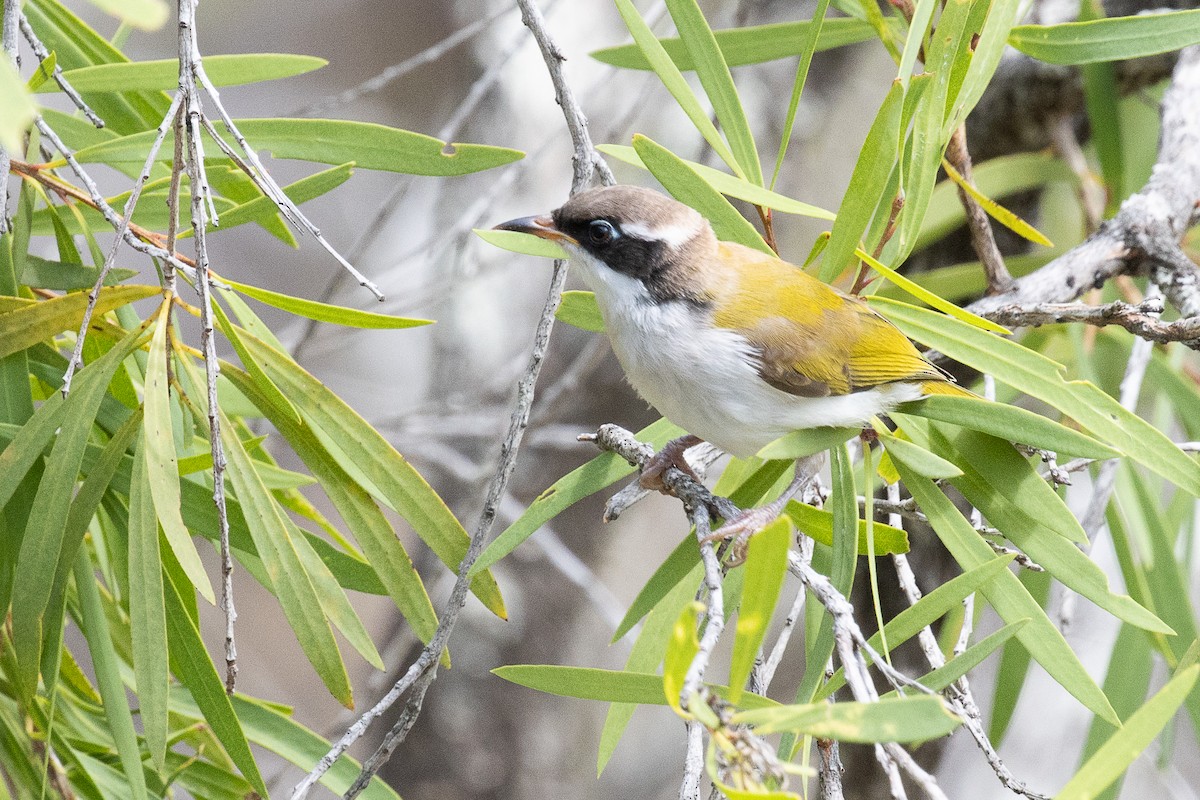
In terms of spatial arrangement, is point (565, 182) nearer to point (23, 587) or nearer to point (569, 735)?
point (569, 735)

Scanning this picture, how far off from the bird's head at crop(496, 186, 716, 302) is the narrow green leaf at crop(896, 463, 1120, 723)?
0.55 m

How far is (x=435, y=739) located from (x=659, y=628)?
291 centimetres

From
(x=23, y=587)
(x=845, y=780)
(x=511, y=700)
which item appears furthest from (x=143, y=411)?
(x=511, y=700)

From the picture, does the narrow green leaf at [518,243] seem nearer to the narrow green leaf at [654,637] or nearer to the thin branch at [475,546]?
the thin branch at [475,546]

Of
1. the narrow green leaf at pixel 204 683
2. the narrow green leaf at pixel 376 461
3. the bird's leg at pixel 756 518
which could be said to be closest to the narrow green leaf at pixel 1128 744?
the bird's leg at pixel 756 518

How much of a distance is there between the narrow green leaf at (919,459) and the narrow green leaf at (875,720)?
41 cm

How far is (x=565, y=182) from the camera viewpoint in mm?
4398

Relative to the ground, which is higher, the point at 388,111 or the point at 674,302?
the point at 388,111

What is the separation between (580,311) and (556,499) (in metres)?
0.37

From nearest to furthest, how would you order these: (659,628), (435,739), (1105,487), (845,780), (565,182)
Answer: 1. (659,628)
2. (1105,487)
3. (845,780)
4. (435,739)
5. (565,182)

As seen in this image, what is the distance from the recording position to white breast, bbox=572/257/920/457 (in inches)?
59.4

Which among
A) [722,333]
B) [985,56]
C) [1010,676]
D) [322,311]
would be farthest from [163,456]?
[1010,676]

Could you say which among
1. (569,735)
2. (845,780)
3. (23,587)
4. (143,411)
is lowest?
(569,735)

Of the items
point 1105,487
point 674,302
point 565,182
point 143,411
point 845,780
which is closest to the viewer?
point 143,411
